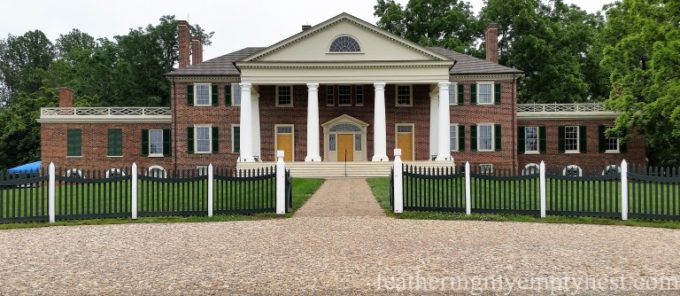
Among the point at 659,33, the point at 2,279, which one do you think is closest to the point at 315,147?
the point at 659,33

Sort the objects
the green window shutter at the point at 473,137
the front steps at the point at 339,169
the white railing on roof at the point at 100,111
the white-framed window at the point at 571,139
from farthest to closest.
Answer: the white railing on roof at the point at 100,111 < the white-framed window at the point at 571,139 < the green window shutter at the point at 473,137 < the front steps at the point at 339,169

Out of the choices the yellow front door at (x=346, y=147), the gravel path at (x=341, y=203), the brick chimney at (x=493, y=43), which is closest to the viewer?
the gravel path at (x=341, y=203)

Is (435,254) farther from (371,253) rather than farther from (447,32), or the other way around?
(447,32)

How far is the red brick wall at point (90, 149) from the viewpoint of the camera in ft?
119

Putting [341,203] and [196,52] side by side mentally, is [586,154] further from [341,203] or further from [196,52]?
[196,52]

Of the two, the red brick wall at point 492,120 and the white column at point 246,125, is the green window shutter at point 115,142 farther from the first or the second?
the red brick wall at point 492,120

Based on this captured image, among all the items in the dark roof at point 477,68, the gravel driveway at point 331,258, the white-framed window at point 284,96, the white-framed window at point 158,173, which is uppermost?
the dark roof at point 477,68

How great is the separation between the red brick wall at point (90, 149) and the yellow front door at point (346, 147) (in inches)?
430

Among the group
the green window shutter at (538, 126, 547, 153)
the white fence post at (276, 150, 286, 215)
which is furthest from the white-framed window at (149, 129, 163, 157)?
the white fence post at (276, 150, 286, 215)

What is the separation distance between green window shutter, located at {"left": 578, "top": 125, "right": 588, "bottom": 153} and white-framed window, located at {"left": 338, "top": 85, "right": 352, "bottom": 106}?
14.7 meters

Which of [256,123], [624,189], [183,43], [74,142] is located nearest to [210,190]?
[624,189]

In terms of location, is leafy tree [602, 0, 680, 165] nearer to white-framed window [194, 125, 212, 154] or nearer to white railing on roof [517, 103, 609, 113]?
white railing on roof [517, 103, 609, 113]

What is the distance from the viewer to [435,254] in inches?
343

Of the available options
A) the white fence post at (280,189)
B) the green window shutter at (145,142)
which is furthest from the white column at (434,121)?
the white fence post at (280,189)
